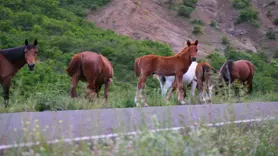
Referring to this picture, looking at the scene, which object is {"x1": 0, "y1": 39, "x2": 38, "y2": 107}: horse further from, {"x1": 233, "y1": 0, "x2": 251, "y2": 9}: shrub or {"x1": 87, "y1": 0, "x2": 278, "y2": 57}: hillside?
{"x1": 233, "y1": 0, "x2": 251, "y2": 9}: shrub

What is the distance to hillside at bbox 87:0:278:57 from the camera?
53700 mm

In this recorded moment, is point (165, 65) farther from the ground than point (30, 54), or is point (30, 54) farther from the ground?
point (30, 54)

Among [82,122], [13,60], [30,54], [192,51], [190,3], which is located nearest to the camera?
[82,122]

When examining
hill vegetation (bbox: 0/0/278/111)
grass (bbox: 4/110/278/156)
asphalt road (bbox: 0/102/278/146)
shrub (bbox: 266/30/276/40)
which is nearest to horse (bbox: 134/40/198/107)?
asphalt road (bbox: 0/102/278/146)

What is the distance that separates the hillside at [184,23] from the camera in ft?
176

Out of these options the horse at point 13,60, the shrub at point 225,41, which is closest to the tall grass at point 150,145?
the horse at point 13,60

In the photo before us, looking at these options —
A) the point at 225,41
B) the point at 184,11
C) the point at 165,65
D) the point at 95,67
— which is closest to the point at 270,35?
Result: the point at 225,41

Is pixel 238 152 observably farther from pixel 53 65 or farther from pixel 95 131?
pixel 53 65

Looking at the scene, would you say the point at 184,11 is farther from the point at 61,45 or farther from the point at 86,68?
the point at 86,68

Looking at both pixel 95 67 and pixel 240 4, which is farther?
pixel 240 4

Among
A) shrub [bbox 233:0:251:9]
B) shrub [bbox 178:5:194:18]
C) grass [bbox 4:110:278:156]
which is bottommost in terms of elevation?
grass [bbox 4:110:278:156]

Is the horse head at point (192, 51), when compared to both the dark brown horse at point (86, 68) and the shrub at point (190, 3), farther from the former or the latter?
the shrub at point (190, 3)

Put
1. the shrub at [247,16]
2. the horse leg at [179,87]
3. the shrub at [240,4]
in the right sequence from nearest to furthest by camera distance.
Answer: the horse leg at [179,87] → the shrub at [247,16] → the shrub at [240,4]

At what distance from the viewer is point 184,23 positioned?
63625mm
